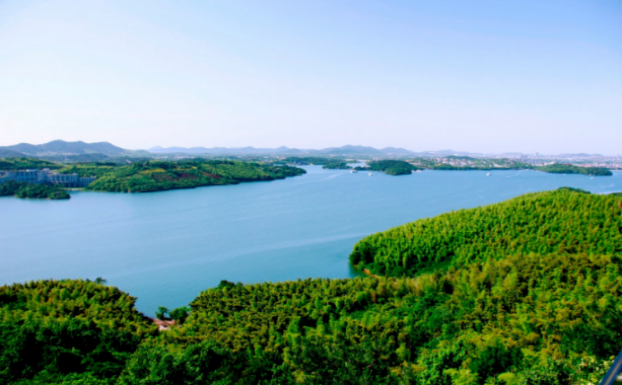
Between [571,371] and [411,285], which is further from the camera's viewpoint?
[411,285]

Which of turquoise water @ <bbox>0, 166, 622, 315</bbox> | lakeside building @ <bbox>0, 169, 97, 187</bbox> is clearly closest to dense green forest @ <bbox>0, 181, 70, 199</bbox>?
turquoise water @ <bbox>0, 166, 622, 315</bbox>

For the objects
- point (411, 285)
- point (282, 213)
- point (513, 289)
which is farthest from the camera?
point (282, 213)

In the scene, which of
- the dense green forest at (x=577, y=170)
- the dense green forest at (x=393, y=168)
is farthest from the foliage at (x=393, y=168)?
the dense green forest at (x=577, y=170)

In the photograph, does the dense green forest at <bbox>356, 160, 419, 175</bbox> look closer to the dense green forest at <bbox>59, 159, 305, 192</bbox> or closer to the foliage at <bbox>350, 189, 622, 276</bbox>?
the dense green forest at <bbox>59, 159, 305, 192</bbox>

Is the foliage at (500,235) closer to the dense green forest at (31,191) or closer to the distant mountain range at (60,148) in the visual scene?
the dense green forest at (31,191)

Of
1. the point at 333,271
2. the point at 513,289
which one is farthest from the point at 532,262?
the point at 333,271

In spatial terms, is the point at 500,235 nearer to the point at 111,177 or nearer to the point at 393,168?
the point at 111,177

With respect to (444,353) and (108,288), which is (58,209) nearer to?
(108,288)
